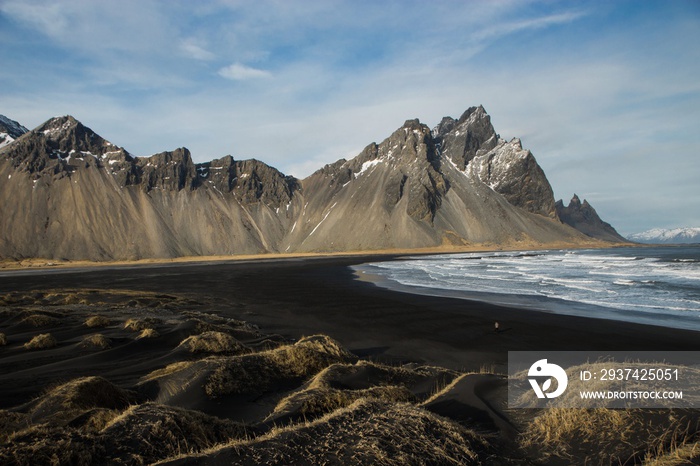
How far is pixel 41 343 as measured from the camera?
12266 mm

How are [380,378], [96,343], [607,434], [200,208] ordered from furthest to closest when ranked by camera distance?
1. [200,208]
2. [96,343]
3. [380,378]
4. [607,434]

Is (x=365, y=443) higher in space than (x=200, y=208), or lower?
lower

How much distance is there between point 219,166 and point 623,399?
689 feet

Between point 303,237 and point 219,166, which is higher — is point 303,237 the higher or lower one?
the lower one

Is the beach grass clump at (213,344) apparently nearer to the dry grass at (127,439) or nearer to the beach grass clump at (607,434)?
the dry grass at (127,439)

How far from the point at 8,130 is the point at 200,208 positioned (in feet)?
283

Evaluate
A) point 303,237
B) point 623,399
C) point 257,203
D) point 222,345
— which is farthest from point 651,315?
point 257,203

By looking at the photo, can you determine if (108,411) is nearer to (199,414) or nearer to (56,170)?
(199,414)

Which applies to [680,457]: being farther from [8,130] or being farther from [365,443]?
[8,130]

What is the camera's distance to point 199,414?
19.0ft

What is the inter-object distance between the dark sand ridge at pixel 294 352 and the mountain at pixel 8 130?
18009 centimetres

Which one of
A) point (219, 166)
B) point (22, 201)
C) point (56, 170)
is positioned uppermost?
point (219, 166)

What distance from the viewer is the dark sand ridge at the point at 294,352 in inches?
273

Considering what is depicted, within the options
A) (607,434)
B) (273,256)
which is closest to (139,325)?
(607,434)
